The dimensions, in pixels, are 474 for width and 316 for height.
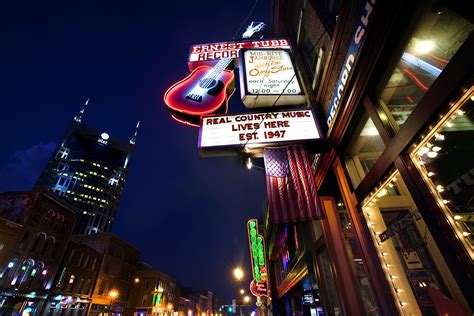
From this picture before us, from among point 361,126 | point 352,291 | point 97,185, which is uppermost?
point 97,185

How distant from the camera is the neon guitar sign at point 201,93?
21.1 ft

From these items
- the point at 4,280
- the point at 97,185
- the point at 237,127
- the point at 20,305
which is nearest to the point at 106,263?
the point at 20,305

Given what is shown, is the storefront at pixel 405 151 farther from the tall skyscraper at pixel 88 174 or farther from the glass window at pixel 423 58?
the tall skyscraper at pixel 88 174

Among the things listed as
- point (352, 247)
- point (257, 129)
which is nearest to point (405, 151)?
point (257, 129)

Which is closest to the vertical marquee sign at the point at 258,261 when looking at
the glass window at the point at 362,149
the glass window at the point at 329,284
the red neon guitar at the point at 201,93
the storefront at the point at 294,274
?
the storefront at the point at 294,274

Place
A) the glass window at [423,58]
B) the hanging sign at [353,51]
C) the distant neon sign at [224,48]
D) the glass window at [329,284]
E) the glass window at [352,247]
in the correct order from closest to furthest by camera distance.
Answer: the glass window at [423,58] < the hanging sign at [353,51] < the glass window at [352,247] < the glass window at [329,284] < the distant neon sign at [224,48]

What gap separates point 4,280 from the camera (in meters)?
23.4

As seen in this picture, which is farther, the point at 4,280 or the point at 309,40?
the point at 4,280

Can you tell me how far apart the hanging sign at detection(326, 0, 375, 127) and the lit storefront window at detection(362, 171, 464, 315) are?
79.8 inches

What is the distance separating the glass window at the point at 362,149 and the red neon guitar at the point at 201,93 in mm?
3713

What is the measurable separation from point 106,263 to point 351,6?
154 feet

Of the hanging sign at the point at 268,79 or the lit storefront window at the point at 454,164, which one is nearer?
the lit storefront window at the point at 454,164

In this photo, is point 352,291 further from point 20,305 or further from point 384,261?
point 20,305

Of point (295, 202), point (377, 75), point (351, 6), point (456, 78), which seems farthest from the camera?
point (295, 202)
